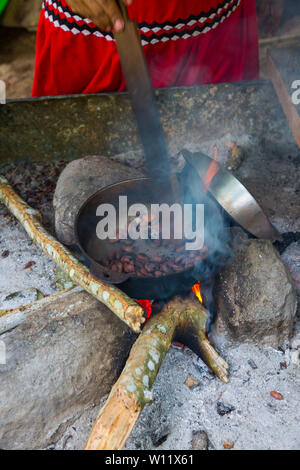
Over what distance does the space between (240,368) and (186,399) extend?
311 millimetres

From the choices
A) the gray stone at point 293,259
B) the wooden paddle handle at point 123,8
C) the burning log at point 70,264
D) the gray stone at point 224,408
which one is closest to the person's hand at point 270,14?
the gray stone at point 293,259

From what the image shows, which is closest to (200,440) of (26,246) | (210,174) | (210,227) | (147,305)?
(147,305)

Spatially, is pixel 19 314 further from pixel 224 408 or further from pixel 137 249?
pixel 224 408

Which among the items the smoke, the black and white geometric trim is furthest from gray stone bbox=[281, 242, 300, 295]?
the black and white geometric trim

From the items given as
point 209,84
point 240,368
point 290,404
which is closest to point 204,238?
point 240,368

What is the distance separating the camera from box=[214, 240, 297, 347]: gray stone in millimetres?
2043

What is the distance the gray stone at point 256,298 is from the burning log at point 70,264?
47 centimetres

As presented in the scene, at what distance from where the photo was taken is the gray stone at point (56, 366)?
1.78m

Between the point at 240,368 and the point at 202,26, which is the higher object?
the point at 202,26

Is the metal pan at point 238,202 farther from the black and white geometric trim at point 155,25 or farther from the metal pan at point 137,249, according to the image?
the black and white geometric trim at point 155,25

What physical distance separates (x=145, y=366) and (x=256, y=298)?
667 millimetres
